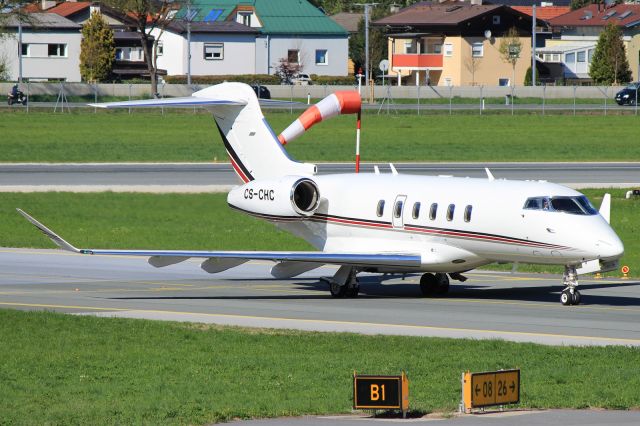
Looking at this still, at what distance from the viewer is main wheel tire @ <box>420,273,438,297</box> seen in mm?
33031

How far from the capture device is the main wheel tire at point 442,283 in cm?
3300

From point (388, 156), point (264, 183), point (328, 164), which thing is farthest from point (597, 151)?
point (264, 183)

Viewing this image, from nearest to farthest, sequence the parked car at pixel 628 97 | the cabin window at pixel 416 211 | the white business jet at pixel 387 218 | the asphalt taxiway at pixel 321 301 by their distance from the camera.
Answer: the asphalt taxiway at pixel 321 301 < the white business jet at pixel 387 218 < the cabin window at pixel 416 211 < the parked car at pixel 628 97

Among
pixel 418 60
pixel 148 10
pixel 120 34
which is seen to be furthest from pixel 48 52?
pixel 418 60

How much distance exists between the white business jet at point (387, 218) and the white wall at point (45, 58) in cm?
10974

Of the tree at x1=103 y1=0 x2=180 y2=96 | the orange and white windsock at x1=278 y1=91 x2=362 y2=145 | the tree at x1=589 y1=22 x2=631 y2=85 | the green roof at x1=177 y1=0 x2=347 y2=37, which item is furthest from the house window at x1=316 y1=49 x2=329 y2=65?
the orange and white windsock at x1=278 y1=91 x2=362 y2=145

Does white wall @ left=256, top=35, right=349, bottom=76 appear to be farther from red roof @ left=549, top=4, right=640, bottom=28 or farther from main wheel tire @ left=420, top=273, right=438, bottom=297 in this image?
main wheel tire @ left=420, top=273, right=438, bottom=297

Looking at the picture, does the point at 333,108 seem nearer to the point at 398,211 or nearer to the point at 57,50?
the point at 398,211

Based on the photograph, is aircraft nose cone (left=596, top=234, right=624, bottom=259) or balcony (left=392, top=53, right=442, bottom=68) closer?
aircraft nose cone (left=596, top=234, right=624, bottom=259)

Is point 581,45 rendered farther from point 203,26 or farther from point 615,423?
point 615,423

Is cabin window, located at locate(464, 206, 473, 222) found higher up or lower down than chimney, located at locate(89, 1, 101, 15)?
lower down

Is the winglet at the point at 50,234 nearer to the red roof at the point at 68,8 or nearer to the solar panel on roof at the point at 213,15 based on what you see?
the red roof at the point at 68,8

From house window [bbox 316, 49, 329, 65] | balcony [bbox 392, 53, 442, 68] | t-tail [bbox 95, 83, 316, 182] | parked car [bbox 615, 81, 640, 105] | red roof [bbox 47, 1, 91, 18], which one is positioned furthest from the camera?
house window [bbox 316, 49, 329, 65]

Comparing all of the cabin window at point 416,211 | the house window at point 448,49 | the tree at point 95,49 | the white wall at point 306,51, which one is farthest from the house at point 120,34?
the cabin window at point 416,211
